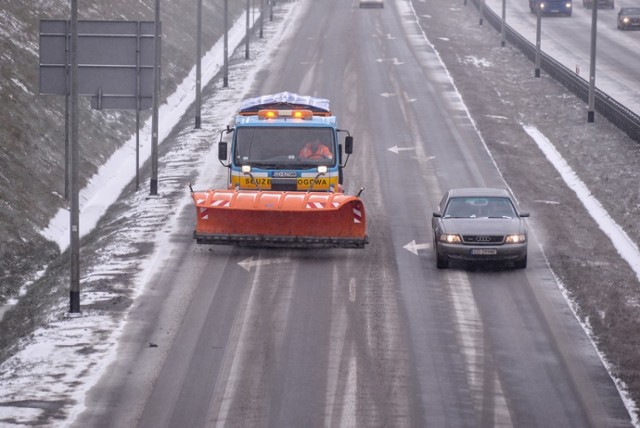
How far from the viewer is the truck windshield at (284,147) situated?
91.1 feet

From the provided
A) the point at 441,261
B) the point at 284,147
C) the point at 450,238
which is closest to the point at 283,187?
the point at 284,147

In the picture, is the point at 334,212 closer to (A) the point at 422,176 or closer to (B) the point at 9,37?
(A) the point at 422,176

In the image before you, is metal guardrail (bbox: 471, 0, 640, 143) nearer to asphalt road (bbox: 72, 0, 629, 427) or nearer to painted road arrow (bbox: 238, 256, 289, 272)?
asphalt road (bbox: 72, 0, 629, 427)

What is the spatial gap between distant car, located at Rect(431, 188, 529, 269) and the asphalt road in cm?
45

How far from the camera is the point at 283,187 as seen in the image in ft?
91.0

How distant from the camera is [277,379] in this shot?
18.8m

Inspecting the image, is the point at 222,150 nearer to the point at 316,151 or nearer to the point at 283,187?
the point at 283,187

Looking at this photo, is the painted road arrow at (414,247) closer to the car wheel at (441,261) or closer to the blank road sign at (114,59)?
the car wheel at (441,261)

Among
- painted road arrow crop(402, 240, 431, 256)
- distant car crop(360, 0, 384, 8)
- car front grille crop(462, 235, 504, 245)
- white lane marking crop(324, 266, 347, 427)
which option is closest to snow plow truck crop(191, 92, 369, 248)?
white lane marking crop(324, 266, 347, 427)

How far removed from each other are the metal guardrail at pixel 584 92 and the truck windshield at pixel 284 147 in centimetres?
1674

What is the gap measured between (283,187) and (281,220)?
1.45 meters

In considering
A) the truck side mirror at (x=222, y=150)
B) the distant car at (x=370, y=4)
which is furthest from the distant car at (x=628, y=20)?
the truck side mirror at (x=222, y=150)

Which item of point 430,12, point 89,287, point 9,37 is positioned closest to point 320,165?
point 89,287

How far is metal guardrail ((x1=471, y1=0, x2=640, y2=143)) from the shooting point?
42.8 metres
